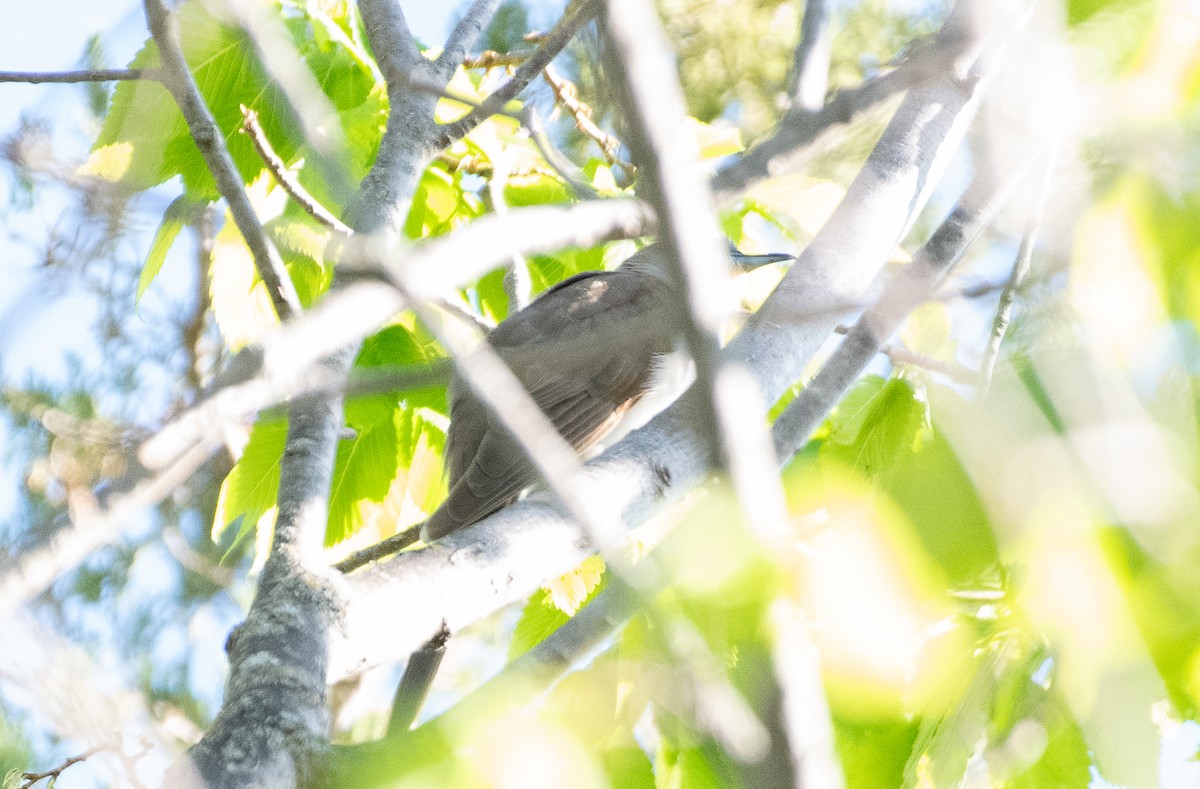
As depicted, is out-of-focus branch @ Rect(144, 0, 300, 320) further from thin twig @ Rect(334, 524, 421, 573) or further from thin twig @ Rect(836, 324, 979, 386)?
thin twig @ Rect(836, 324, 979, 386)

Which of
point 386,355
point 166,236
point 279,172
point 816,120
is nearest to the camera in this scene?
point 816,120

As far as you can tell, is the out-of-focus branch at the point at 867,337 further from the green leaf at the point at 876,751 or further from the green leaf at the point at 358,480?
the green leaf at the point at 358,480

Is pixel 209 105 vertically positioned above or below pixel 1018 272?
above

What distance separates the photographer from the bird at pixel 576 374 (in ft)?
9.30

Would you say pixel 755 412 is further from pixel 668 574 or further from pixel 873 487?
pixel 873 487

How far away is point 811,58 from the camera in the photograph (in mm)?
2047

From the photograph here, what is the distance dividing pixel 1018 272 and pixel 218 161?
43.1 inches

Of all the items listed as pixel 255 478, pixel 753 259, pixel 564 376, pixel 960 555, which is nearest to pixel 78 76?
pixel 255 478

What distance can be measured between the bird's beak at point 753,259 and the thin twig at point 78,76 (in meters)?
1.95

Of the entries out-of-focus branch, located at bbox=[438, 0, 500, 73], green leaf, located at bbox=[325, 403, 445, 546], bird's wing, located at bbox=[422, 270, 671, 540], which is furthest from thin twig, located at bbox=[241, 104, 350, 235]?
bird's wing, located at bbox=[422, 270, 671, 540]

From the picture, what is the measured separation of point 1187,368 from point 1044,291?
5.6 inches

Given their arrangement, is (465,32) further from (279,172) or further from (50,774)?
(50,774)

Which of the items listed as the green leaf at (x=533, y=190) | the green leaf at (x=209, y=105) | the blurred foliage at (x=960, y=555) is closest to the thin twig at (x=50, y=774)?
the blurred foliage at (x=960, y=555)

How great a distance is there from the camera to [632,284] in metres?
3.39
